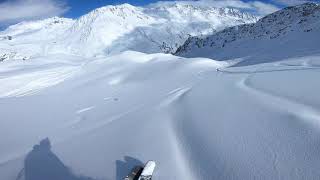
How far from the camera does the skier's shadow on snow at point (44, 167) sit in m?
6.52

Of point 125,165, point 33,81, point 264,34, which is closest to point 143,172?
point 125,165

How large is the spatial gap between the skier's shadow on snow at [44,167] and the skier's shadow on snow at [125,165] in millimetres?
582

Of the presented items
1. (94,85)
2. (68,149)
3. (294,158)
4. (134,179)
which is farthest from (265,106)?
(94,85)

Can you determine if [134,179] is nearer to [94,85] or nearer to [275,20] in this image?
[94,85]

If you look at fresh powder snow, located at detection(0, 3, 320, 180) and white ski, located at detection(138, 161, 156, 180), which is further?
fresh powder snow, located at detection(0, 3, 320, 180)

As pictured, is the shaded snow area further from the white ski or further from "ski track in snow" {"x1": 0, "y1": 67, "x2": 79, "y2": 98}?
"ski track in snow" {"x1": 0, "y1": 67, "x2": 79, "y2": 98}

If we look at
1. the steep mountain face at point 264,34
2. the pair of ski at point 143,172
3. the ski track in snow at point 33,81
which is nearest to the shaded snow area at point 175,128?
the pair of ski at point 143,172

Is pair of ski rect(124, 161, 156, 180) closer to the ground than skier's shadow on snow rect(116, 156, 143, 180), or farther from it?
farther from it

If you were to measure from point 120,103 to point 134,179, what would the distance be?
6.38m

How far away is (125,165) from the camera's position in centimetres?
661

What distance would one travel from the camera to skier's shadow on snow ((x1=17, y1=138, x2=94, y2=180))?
6.52m

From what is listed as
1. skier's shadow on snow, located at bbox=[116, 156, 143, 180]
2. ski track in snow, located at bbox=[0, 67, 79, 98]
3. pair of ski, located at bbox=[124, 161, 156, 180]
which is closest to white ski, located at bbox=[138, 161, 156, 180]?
pair of ski, located at bbox=[124, 161, 156, 180]

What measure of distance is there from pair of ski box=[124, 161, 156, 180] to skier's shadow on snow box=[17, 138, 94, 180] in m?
0.87

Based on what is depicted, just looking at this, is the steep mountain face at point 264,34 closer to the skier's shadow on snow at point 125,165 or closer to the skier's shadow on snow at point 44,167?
the skier's shadow on snow at point 125,165
